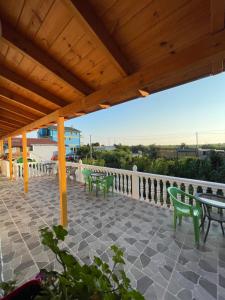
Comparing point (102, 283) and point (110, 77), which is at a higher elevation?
point (110, 77)

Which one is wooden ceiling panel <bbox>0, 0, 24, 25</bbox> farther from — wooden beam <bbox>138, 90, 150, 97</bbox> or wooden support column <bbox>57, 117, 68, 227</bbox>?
wooden support column <bbox>57, 117, 68, 227</bbox>

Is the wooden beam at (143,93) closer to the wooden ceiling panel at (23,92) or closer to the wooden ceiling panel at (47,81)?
the wooden ceiling panel at (47,81)

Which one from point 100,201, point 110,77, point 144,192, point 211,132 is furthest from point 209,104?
point 211,132

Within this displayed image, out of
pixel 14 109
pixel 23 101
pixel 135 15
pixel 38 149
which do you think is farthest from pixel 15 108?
pixel 38 149

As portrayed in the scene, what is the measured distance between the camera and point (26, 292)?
1053mm

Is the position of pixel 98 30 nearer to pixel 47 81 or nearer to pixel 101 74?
pixel 101 74

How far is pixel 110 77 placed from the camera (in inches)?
81.7

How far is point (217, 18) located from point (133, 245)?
9.56 feet

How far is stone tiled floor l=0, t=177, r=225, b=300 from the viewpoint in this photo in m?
1.92

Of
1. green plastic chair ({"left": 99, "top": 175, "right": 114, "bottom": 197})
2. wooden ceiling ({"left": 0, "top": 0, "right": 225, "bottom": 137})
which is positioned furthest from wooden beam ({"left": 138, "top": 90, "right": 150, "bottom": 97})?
green plastic chair ({"left": 99, "top": 175, "right": 114, "bottom": 197})

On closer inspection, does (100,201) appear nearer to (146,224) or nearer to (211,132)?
(146,224)

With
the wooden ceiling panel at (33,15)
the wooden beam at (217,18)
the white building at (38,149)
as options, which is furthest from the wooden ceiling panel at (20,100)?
the white building at (38,149)

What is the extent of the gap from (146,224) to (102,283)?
9.23 feet

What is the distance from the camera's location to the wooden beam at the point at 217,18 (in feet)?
3.23
